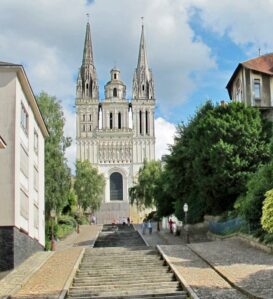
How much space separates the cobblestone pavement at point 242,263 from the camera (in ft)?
56.8

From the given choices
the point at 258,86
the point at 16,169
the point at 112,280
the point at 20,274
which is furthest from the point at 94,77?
the point at 112,280

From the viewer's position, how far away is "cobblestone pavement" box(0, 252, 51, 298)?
758 inches

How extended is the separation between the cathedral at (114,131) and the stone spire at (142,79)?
191mm

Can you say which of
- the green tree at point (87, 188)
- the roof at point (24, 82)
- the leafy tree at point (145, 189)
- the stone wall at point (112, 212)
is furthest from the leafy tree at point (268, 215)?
the stone wall at point (112, 212)

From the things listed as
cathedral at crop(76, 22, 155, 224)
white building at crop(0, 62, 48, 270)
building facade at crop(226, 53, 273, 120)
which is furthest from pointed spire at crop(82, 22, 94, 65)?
white building at crop(0, 62, 48, 270)

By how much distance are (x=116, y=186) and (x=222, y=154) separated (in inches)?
2753

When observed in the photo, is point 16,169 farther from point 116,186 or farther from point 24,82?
point 116,186

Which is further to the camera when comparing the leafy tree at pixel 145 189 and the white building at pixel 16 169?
the leafy tree at pixel 145 189

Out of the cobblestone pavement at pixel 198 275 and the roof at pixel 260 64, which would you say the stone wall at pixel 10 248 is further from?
the roof at pixel 260 64

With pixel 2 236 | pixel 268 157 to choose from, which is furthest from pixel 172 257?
pixel 268 157

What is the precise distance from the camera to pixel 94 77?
11094 centimetres

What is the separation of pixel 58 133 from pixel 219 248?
22.2 metres

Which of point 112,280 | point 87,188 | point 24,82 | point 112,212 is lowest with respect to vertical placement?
point 112,280

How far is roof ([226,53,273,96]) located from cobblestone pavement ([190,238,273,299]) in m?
15.9
